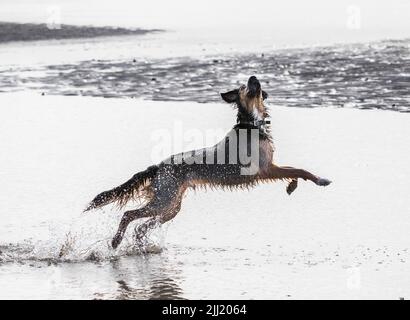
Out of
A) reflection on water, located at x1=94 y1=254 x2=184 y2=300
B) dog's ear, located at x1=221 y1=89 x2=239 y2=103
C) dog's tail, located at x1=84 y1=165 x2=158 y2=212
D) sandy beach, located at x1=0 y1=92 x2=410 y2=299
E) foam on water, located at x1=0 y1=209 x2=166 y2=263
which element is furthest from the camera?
dog's ear, located at x1=221 y1=89 x2=239 y2=103

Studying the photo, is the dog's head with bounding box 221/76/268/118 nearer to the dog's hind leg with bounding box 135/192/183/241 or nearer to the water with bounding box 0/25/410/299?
the dog's hind leg with bounding box 135/192/183/241

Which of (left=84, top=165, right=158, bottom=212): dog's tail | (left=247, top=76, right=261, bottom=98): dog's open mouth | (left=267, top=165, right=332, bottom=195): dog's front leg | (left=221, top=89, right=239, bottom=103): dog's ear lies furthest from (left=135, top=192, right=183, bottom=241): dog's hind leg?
(left=247, top=76, right=261, bottom=98): dog's open mouth

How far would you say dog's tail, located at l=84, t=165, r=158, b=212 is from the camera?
28.6 feet

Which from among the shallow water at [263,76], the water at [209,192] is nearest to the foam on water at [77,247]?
the water at [209,192]

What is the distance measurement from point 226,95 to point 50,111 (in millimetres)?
7716

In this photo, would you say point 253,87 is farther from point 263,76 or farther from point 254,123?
point 263,76

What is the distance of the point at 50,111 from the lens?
53.1ft

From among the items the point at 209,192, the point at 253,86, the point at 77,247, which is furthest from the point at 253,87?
the point at 209,192

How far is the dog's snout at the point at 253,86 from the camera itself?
8.72 meters

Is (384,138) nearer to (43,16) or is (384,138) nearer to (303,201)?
(303,201)

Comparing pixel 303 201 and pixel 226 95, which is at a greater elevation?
pixel 226 95

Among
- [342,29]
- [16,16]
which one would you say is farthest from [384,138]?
[16,16]

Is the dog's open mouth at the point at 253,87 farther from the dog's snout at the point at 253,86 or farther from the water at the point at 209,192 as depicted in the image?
the water at the point at 209,192

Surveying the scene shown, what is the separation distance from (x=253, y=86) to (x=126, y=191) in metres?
1.36
